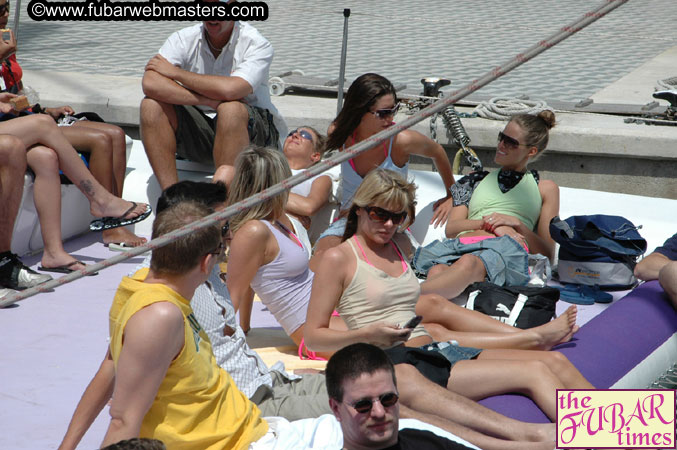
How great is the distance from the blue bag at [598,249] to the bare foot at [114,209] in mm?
2219

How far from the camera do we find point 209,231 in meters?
2.46

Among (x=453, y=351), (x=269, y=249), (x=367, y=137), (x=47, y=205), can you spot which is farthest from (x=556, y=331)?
(x=47, y=205)

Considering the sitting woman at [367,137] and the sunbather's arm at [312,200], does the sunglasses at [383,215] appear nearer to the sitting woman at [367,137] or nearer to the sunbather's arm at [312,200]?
the sitting woman at [367,137]

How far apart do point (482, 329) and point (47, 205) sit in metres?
2.32

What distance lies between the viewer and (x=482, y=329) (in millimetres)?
3938

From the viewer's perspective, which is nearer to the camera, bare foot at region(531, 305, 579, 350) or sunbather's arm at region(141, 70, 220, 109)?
bare foot at region(531, 305, 579, 350)

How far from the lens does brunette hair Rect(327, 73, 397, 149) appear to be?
15.5 feet

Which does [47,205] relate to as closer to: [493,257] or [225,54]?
[225,54]

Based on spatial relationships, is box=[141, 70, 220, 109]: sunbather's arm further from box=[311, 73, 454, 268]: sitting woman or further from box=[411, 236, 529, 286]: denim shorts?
box=[411, 236, 529, 286]: denim shorts

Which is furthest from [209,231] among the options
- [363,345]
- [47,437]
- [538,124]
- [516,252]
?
[538,124]

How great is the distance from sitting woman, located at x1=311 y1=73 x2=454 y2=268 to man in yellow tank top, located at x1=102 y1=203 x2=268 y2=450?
1868 mm

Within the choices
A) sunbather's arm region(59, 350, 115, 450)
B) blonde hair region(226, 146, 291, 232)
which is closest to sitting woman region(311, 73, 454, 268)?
blonde hair region(226, 146, 291, 232)

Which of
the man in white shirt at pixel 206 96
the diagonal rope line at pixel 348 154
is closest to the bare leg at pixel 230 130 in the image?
the man in white shirt at pixel 206 96

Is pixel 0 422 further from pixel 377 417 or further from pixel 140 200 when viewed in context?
pixel 140 200
